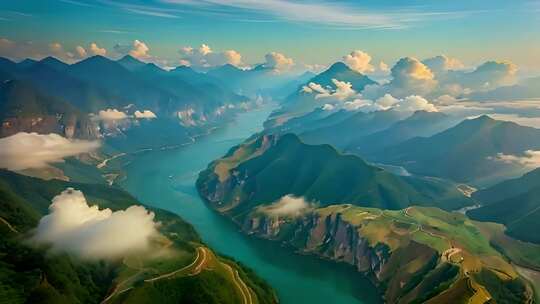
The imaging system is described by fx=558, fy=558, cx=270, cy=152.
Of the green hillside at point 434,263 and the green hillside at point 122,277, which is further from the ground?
the green hillside at point 122,277

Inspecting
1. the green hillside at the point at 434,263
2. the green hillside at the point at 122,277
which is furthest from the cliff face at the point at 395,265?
the green hillside at the point at 122,277

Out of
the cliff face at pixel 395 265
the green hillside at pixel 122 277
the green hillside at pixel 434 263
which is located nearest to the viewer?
the green hillside at pixel 122 277

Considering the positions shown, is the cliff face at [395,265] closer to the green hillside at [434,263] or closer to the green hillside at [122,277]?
the green hillside at [434,263]

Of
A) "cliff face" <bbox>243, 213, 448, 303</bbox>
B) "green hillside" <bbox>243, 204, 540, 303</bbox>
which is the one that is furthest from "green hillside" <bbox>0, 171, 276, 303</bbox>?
"green hillside" <bbox>243, 204, 540, 303</bbox>

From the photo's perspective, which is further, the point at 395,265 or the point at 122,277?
the point at 395,265

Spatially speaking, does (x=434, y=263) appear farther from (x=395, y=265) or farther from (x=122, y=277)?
(x=122, y=277)

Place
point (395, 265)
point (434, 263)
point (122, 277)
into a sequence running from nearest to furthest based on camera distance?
point (122, 277)
point (434, 263)
point (395, 265)

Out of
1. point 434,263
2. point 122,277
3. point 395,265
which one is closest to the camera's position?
point 122,277

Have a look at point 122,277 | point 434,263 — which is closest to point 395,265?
point 434,263

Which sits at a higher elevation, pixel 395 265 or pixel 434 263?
pixel 434 263
